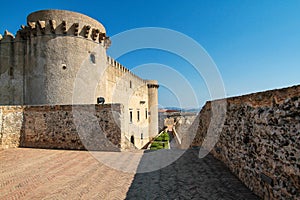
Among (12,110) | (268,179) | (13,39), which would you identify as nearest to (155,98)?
(13,39)

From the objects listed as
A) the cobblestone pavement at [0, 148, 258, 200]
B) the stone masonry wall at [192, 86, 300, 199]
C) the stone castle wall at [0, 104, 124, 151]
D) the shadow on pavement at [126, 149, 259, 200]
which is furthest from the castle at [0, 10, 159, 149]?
the stone masonry wall at [192, 86, 300, 199]

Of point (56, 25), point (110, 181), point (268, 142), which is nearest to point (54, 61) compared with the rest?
point (56, 25)

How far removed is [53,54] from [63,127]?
506 centimetres

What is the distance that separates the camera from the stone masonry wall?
248 cm

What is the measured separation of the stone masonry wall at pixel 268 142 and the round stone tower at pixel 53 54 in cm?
961

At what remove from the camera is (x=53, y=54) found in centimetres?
1070

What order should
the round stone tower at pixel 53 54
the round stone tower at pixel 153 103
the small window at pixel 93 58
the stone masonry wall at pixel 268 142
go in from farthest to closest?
the round stone tower at pixel 153 103, the small window at pixel 93 58, the round stone tower at pixel 53 54, the stone masonry wall at pixel 268 142

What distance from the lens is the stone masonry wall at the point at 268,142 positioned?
8.14 feet

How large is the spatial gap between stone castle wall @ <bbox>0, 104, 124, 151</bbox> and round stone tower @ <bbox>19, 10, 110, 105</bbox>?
233 centimetres

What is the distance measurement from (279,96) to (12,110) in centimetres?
992

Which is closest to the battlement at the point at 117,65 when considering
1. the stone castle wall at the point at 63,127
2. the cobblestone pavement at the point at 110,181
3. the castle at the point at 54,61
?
the castle at the point at 54,61

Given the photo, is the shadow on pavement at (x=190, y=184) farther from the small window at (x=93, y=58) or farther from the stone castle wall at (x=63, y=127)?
the small window at (x=93, y=58)

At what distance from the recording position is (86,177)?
462 cm

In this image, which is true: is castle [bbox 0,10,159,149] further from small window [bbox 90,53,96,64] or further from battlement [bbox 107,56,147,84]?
battlement [bbox 107,56,147,84]
